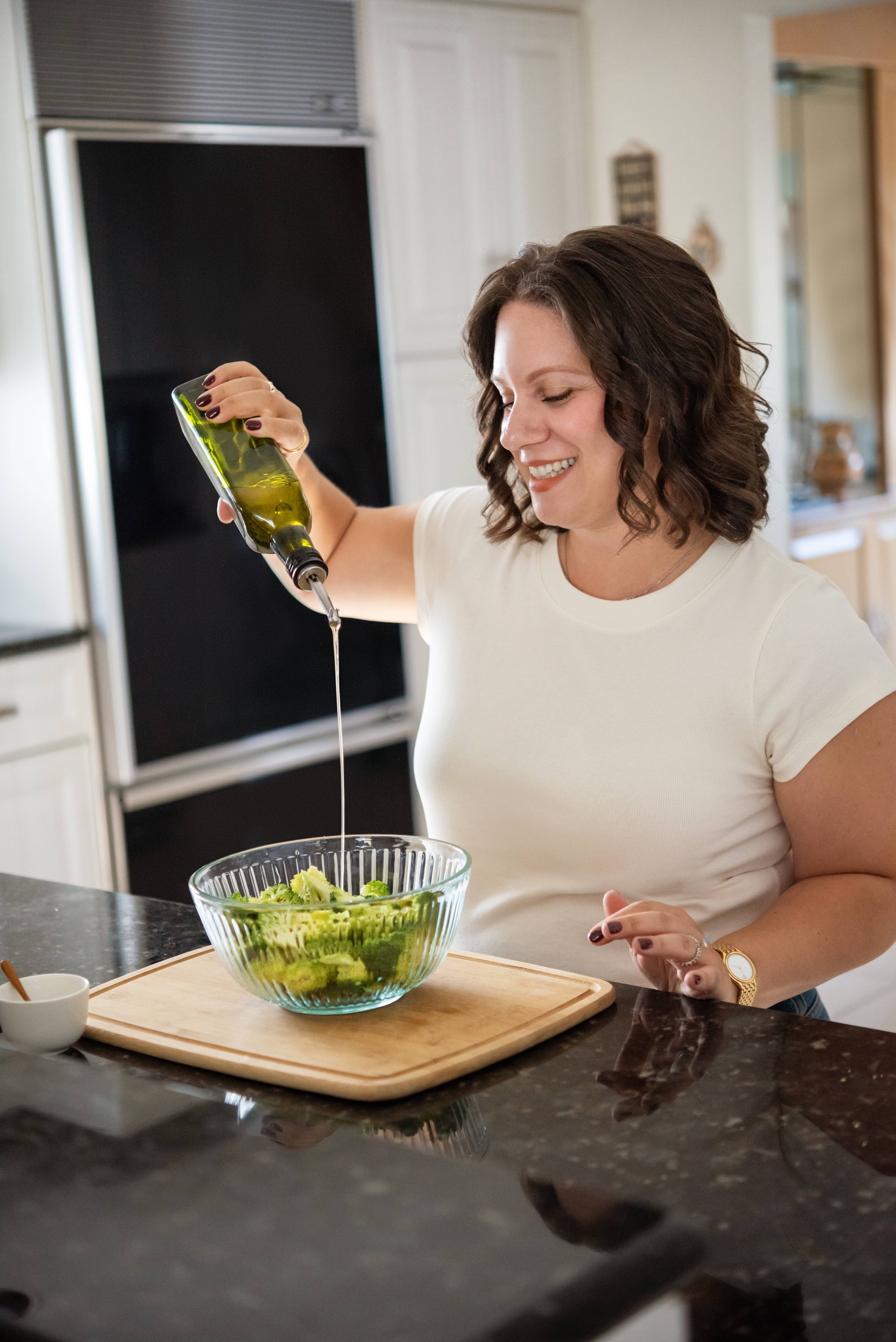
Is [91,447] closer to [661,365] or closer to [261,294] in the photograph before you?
[261,294]

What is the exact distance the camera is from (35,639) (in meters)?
2.78

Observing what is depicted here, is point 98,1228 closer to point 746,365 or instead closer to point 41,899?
point 41,899

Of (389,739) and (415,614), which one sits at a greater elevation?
(415,614)

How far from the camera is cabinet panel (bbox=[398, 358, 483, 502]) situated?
3.36m

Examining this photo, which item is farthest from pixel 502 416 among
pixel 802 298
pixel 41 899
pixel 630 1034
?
pixel 802 298

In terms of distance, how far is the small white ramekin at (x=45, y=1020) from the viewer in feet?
3.26

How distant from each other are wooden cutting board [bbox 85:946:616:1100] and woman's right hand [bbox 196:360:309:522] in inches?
21.1

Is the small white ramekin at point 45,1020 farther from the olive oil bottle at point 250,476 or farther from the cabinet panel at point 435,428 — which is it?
the cabinet panel at point 435,428

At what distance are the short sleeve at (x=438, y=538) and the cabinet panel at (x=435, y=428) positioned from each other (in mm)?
1626

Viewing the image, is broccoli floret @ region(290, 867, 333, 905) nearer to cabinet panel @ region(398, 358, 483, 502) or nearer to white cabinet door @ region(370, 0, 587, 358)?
cabinet panel @ region(398, 358, 483, 502)

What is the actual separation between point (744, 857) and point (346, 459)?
6.62ft

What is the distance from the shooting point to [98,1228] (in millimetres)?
746

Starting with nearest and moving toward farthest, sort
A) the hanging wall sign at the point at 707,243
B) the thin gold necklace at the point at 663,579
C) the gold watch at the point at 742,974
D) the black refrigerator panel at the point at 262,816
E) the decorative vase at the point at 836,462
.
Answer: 1. the gold watch at the point at 742,974
2. the thin gold necklace at the point at 663,579
3. the black refrigerator panel at the point at 262,816
4. the hanging wall sign at the point at 707,243
5. the decorative vase at the point at 836,462

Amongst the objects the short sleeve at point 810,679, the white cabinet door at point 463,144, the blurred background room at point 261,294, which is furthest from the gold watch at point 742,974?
the white cabinet door at point 463,144
